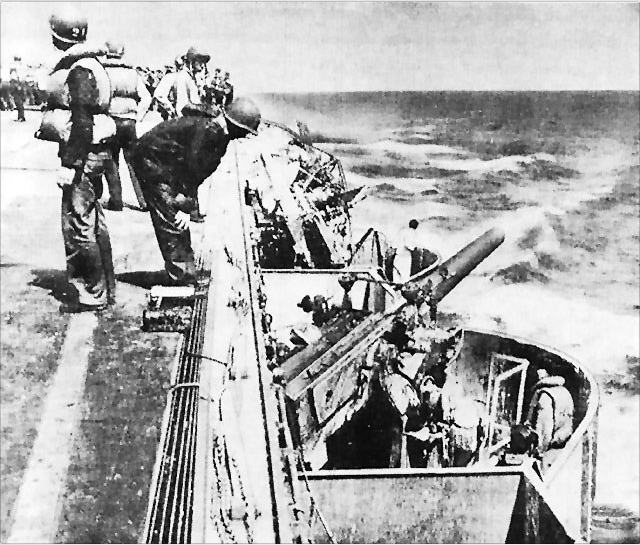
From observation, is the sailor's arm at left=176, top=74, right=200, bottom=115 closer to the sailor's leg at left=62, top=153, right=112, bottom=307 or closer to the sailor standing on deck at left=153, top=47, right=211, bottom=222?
the sailor standing on deck at left=153, top=47, right=211, bottom=222

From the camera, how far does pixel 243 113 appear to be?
264cm

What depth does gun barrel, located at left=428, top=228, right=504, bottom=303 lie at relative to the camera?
9.60 ft

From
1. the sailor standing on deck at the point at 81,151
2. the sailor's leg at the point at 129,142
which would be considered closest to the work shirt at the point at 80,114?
the sailor standing on deck at the point at 81,151

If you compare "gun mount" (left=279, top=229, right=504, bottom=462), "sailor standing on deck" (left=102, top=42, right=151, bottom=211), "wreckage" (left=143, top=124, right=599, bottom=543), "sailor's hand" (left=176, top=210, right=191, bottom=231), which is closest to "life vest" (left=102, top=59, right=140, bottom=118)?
"sailor standing on deck" (left=102, top=42, right=151, bottom=211)

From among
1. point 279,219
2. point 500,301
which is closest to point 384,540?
point 500,301

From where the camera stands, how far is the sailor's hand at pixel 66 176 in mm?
2533

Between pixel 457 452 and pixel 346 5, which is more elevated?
pixel 346 5

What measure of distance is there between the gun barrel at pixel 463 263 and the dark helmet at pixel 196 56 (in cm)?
117

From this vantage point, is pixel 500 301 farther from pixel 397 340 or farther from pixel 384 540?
pixel 384 540

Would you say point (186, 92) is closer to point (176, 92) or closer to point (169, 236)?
point (176, 92)

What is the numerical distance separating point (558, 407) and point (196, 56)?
78.6 inches

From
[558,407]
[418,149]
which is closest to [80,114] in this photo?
[418,149]

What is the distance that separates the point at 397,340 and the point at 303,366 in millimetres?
451

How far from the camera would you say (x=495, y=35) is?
2.78 meters
